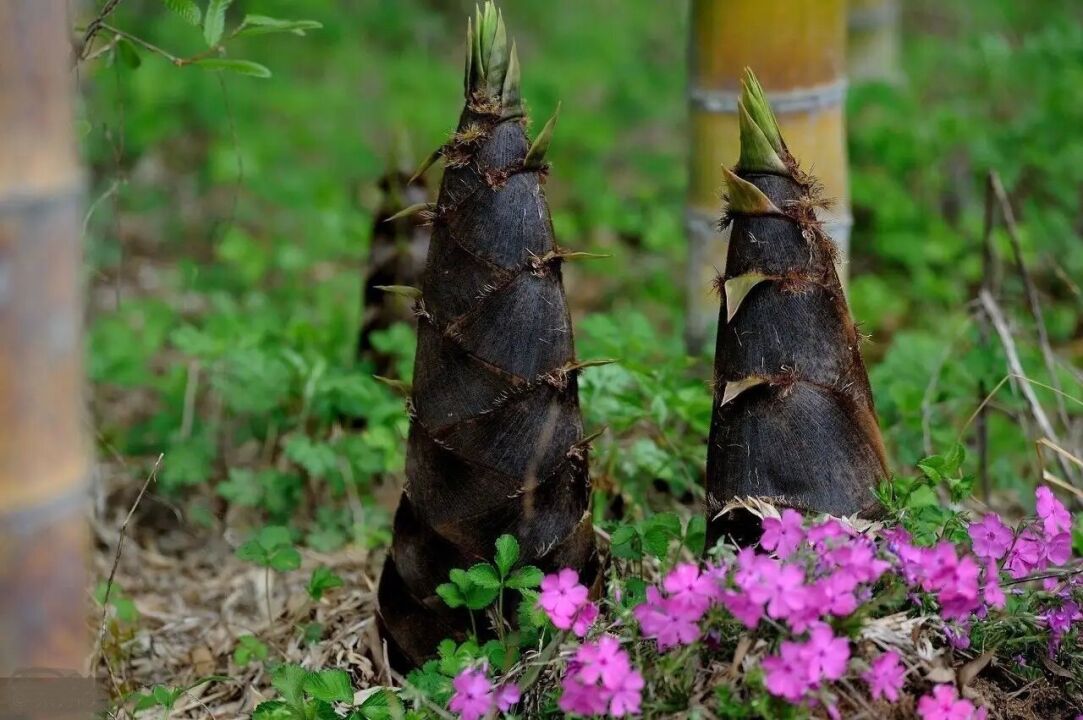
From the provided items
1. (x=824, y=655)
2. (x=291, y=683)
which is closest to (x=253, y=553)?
(x=291, y=683)

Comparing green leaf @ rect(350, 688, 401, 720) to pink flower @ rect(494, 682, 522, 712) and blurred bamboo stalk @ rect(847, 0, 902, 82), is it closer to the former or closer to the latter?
pink flower @ rect(494, 682, 522, 712)

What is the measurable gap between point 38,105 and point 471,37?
788 mm

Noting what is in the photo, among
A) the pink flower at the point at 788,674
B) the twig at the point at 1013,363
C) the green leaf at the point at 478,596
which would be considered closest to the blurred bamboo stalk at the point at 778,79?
the twig at the point at 1013,363

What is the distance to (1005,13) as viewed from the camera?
28.9 ft

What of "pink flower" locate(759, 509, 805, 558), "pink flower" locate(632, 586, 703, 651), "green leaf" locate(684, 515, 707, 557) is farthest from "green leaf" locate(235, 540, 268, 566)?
"pink flower" locate(759, 509, 805, 558)

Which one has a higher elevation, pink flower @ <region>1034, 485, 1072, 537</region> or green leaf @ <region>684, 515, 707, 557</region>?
pink flower @ <region>1034, 485, 1072, 537</region>

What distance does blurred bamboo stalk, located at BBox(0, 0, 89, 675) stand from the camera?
1448mm

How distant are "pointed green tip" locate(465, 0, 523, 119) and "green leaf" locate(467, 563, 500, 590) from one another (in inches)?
30.9

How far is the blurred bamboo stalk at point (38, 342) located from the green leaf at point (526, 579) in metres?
0.74

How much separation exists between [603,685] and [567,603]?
0.20 m

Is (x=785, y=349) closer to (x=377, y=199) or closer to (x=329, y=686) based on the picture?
(x=329, y=686)

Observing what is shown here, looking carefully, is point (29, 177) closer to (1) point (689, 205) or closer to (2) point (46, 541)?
(2) point (46, 541)

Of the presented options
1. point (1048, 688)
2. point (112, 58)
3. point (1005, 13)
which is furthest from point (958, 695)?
point (1005, 13)

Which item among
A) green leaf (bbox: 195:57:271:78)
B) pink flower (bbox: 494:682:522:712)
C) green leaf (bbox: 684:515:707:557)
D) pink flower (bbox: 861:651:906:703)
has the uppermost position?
green leaf (bbox: 195:57:271:78)
